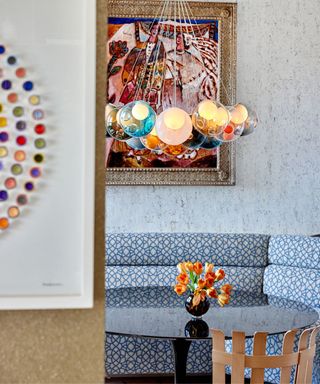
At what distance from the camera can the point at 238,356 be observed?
2518mm

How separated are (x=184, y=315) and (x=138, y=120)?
0.98 meters

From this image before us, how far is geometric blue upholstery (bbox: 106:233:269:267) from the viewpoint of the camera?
15.4ft

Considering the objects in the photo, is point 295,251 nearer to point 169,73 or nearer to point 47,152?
point 169,73

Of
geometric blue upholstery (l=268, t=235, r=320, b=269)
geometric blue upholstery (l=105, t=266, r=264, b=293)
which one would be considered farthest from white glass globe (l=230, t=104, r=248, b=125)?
geometric blue upholstery (l=105, t=266, r=264, b=293)

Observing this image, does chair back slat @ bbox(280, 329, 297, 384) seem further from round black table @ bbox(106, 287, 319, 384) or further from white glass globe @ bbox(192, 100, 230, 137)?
white glass globe @ bbox(192, 100, 230, 137)

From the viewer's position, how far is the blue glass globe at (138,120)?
3287 mm

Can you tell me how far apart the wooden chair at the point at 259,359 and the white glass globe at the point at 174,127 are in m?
1.03

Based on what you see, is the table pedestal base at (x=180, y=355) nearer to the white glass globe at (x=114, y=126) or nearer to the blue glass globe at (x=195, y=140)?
the blue glass globe at (x=195, y=140)

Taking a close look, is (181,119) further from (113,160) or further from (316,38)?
(316,38)

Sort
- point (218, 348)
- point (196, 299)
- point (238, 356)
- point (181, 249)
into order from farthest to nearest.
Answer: point (181, 249), point (196, 299), point (218, 348), point (238, 356)

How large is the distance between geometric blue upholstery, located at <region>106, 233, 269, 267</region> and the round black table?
799mm

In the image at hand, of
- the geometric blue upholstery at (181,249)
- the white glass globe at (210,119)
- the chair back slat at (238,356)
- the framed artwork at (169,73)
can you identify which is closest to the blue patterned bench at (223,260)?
the geometric blue upholstery at (181,249)

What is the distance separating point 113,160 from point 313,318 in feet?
7.22

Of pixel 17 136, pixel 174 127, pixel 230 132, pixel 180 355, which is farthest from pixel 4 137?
pixel 230 132
